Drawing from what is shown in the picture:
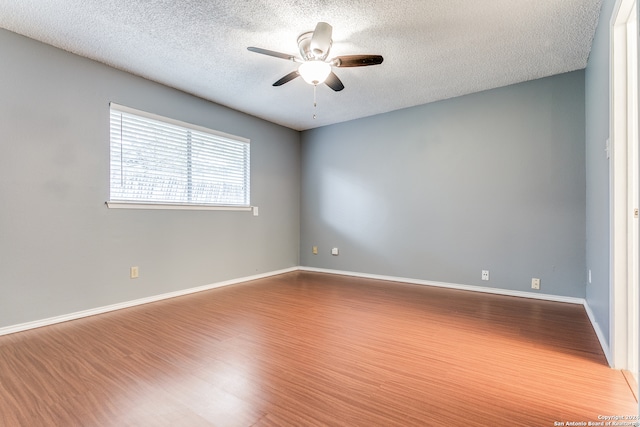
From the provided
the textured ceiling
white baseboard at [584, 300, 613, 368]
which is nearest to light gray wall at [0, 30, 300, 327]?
the textured ceiling

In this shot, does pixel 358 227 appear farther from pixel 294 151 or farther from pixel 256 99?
pixel 256 99

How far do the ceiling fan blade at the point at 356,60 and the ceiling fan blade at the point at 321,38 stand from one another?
147mm

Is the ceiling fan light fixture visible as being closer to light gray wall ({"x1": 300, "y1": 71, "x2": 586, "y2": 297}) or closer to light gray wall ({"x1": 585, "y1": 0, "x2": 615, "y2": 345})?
light gray wall ({"x1": 585, "y1": 0, "x2": 615, "y2": 345})

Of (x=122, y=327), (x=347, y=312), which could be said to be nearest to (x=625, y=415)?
(x=347, y=312)

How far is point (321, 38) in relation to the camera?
2.18 metres

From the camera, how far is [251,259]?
180 inches

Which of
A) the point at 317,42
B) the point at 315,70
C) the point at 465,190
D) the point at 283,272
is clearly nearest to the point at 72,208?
the point at 315,70

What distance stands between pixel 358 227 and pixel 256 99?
241 centimetres

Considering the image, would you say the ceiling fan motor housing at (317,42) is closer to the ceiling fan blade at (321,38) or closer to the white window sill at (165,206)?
the ceiling fan blade at (321,38)

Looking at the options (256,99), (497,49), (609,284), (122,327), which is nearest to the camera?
(609,284)

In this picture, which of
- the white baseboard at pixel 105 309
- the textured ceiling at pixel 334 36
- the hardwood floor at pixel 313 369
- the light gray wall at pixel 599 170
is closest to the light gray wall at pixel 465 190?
the light gray wall at pixel 599 170

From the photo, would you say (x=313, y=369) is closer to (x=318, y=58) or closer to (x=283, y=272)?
(x=318, y=58)

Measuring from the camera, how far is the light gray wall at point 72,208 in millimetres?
2490

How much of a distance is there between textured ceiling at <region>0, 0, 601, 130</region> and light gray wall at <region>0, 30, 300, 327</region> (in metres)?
0.24
